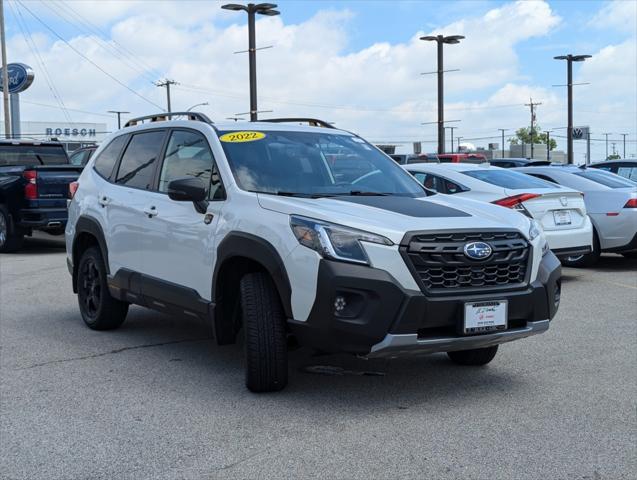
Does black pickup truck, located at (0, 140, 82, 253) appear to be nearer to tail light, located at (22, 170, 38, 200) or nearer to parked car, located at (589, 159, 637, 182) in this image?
tail light, located at (22, 170, 38, 200)

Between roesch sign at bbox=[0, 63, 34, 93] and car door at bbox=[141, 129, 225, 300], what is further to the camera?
roesch sign at bbox=[0, 63, 34, 93]

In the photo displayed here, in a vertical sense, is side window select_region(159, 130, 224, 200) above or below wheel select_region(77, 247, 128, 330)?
above

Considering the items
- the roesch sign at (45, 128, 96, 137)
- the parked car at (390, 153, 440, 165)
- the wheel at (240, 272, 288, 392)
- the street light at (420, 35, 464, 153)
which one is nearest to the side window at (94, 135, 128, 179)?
the wheel at (240, 272, 288, 392)

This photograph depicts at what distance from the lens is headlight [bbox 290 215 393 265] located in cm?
500

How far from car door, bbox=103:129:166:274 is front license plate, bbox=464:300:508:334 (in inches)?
112

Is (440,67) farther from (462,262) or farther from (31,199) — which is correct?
(462,262)

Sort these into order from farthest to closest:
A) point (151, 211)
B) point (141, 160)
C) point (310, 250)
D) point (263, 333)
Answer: point (141, 160), point (151, 211), point (263, 333), point (310, 250)

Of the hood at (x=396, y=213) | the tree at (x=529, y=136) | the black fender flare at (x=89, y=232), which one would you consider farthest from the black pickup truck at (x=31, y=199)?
the tree at (x=529, y=136)

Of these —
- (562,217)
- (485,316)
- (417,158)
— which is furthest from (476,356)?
(417,158)

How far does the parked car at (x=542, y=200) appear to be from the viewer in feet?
34.0

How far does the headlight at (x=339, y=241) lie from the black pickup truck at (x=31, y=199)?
10082mm

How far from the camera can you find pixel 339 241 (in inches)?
199

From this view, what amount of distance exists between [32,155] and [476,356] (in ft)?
38.4

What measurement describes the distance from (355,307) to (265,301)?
64 cm
